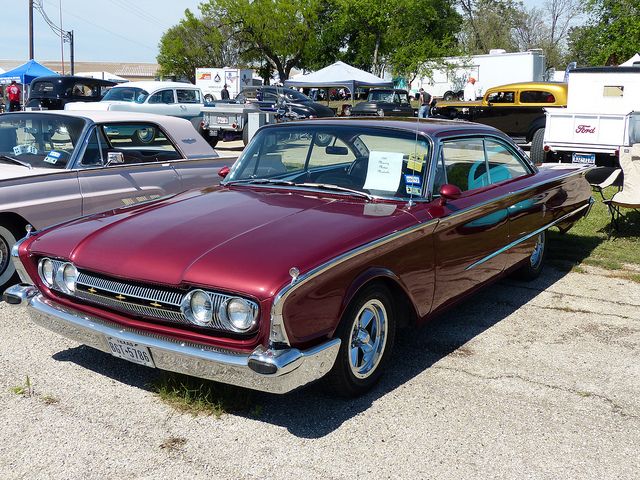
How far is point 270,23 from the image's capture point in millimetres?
57688

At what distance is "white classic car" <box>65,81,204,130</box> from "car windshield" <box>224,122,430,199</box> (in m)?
14.6

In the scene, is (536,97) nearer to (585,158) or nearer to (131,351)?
(585,158)

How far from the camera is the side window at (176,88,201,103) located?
2098 cm

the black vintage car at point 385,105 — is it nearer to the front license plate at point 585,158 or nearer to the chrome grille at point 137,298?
the front license plate at point 585,158

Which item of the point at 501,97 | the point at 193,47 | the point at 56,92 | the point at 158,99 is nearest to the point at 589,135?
the point at 501,97

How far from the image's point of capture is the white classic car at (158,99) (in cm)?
1945

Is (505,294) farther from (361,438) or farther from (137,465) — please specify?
(137,465)

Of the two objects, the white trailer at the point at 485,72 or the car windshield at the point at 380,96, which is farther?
the white trailer at the point at 485,72

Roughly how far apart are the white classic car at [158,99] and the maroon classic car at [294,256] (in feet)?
49.1

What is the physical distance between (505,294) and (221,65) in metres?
63.3

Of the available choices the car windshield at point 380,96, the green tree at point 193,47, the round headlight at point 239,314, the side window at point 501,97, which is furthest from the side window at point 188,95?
the green tree at point 193,47

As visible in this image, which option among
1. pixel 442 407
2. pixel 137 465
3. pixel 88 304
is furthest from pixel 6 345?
pixel 442 407

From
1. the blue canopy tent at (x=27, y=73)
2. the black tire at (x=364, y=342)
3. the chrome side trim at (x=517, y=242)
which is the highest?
the blue canopy tent at (x=27, y=73)

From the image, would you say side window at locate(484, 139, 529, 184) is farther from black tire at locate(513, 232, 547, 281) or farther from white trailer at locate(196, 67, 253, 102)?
white trailer at locate(196, 67, 253, 102)
